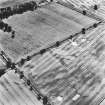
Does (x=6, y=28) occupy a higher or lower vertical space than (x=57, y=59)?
higher

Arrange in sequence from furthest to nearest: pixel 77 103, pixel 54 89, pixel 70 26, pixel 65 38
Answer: pixel 70 26 → pixel 65 38 → pixel 54 89 → pixel 77 103

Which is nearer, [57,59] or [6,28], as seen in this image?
[57,59]

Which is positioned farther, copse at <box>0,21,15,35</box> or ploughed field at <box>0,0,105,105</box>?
copse at <box>0,21,15,35</box>

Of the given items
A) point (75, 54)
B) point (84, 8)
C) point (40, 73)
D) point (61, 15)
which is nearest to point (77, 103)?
point (40, 73)

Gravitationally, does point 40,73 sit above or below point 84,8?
below

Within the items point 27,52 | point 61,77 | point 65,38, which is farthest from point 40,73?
point 65,38

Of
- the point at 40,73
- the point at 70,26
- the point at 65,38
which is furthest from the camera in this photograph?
the point at 70,26

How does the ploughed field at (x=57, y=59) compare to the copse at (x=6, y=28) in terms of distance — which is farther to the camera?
the copse at (x=6, y=28)

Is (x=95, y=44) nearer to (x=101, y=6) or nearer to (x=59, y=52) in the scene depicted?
(x=59, y=52)

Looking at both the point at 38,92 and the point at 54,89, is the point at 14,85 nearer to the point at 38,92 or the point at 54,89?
the point at 38,92

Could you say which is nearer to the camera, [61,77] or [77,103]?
[77,103]
